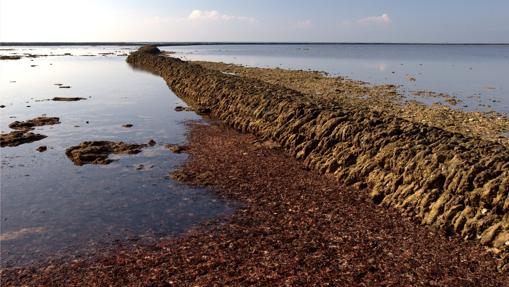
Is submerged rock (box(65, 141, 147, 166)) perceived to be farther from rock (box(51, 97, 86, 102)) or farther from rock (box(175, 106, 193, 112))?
rock (box(51, 97, 86, 102))

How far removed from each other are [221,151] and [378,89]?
31.6 m

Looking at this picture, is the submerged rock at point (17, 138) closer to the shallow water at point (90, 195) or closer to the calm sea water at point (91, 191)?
the shallow water at point (90, 195)

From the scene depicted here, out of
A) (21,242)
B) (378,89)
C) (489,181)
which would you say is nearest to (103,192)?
(21,242)

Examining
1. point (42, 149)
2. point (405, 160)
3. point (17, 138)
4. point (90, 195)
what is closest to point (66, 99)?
point (17, 138)

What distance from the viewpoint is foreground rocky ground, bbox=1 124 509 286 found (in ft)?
38.4

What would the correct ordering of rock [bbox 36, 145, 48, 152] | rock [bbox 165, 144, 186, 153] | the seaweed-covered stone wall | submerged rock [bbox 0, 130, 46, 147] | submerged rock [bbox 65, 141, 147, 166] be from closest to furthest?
1. the seaweed-covered stone wall
2. submerged rock [bbox 65, 141, 147, 166]
3. rock [bbox 36, 145, 48, 152]
4. rock [bbox 165, 144, 186, 153]
5. submerged rock [bbox 0, 130, 46, 147]

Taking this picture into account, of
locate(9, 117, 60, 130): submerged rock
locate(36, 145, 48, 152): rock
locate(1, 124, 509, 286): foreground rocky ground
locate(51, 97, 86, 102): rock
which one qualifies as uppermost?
locate(51, 97, 86, 102): rock

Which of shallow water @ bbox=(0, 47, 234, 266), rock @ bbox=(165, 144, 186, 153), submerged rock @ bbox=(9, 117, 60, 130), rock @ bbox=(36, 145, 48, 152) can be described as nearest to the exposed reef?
submerged rock @ bbox=(9, 117, 60, 130)

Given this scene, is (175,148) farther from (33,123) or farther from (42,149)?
(33,123)

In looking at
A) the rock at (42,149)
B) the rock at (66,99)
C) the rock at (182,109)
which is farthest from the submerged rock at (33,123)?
the rock at (66,99)

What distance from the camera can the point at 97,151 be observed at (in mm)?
24203

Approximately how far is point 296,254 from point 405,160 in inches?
322

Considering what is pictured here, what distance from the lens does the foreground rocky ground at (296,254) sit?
1171 cm

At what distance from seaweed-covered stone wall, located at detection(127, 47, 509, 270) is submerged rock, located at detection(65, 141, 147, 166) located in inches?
362
